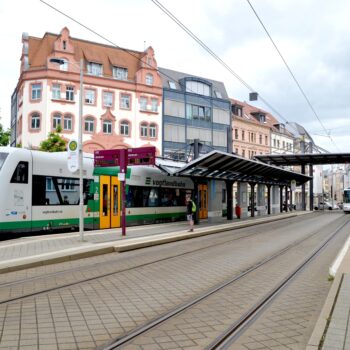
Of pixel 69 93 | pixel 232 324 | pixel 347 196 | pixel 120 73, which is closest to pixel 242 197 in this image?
pixel 347 196

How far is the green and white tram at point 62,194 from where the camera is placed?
15172mm

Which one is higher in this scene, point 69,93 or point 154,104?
point 154,104

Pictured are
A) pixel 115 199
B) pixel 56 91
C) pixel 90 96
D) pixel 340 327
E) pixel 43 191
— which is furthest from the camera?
pixel 90 96

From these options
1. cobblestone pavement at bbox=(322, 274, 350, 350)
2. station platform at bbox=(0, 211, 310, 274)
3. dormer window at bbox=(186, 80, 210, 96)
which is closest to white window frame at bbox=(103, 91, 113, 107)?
dormer window at bbox=(186, 80, 210, 96)

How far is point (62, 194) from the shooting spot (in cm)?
1748

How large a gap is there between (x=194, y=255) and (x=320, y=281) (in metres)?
4.64

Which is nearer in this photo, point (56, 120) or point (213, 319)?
point (213, 319)

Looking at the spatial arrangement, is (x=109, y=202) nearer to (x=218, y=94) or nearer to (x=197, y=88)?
(x=197, y=88)

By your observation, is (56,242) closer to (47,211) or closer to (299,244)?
(47,211)

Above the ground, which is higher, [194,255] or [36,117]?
[36,117]

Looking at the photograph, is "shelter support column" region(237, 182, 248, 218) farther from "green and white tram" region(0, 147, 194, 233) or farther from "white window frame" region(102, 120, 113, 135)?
"white window frame" region(102, 120, 113, 135)

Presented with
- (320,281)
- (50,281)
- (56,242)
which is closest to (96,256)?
(56,242)

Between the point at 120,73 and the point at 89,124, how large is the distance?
7392 mm

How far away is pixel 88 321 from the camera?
5762mm
